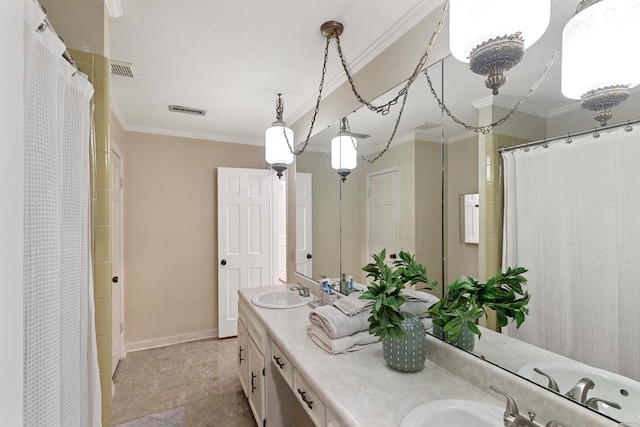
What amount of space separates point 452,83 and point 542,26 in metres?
0.43

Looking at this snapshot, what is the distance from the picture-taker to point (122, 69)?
1981 mm

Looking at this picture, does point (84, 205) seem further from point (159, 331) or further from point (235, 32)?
point (159, 331)

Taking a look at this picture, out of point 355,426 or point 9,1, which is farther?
point 355,426

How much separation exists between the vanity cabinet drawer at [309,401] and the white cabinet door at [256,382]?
529 millimetres

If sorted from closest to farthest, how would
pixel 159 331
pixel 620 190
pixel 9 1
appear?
1. pixel 9 1
2. pixel 620 190
3. pixel 159 331

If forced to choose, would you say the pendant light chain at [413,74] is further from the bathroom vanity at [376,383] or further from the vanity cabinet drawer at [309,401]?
the vanity cabinet drawer at [309,401]

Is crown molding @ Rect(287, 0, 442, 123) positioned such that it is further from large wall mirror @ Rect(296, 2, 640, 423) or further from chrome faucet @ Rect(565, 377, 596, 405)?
chrome faucet @ Rect(565, 377, 596, 405)

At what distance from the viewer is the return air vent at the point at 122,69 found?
1910 millimetres

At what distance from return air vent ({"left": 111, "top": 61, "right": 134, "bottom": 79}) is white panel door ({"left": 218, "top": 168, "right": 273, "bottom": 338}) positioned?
1.47 m

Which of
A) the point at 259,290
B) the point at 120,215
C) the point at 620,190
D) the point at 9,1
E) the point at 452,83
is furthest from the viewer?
the point at 120,215

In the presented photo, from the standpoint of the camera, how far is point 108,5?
4.49 ft

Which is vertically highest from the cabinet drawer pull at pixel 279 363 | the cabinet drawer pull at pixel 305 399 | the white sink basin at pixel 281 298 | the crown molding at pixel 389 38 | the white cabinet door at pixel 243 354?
the crown molding at pixel 389 38

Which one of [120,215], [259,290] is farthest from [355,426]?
[120,215]

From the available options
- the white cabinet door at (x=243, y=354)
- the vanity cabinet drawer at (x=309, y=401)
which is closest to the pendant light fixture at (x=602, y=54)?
the vanity cabinet drawer at (x=309, y=401)
